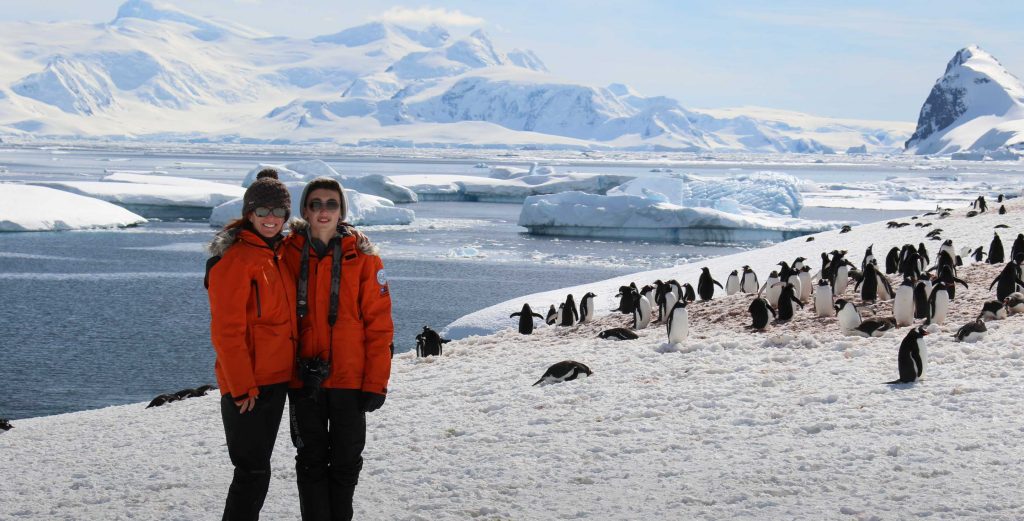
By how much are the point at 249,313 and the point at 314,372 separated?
288 mm

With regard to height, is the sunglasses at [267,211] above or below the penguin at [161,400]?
above

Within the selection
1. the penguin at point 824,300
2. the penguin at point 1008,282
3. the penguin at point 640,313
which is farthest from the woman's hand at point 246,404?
the penguin at point 1008,282

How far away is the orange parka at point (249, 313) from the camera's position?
3.39 metres

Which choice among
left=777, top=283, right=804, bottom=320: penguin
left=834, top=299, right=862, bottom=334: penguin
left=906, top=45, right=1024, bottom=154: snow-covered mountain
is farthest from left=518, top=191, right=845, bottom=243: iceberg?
left=906, top=45, right=1024, bottom=154: snow-covered mountain

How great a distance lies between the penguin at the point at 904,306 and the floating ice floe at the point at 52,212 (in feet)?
92.2

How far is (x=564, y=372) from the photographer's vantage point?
22.4ft

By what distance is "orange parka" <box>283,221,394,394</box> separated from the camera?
3494 millimetres

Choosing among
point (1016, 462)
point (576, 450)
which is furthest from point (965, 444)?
point (576, 450)

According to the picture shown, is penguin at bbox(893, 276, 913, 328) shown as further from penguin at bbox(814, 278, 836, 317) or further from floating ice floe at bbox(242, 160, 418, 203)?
floating ice floe at bbox(242, 160, 418, 203)

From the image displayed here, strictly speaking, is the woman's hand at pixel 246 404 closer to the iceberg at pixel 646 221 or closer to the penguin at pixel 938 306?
the penguin at pixel 938 306

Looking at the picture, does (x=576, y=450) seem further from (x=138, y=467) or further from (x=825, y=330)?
(x=825, y=330)

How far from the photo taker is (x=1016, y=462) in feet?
14.4

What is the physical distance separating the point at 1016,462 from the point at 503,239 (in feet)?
87.6

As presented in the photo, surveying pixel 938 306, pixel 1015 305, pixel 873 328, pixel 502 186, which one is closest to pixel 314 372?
pixel 873 328
